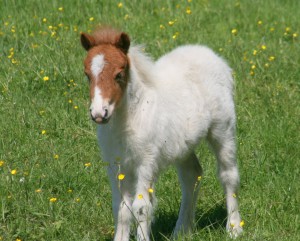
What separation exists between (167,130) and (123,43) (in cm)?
80

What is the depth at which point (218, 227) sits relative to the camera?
6793 millimetres

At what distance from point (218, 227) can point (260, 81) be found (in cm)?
317

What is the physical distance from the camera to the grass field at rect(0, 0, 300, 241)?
21.4 ft

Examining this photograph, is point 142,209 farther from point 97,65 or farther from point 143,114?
point 97,65

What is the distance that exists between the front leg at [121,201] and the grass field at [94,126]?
0.39 m

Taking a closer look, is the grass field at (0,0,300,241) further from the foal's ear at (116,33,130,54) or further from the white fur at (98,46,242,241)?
the foal's ear at (116,33,130,54)

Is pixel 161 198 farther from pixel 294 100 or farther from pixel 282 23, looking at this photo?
pixel 282 23

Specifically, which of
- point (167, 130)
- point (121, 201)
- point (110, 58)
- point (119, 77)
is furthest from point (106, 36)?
point (121, 201)

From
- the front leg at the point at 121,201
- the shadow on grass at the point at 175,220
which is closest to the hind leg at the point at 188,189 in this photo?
the shadow on grass at the point at 175,220

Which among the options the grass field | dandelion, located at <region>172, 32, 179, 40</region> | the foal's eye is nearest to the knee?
the grass field

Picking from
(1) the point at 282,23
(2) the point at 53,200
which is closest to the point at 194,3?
(1) the point at 282,23

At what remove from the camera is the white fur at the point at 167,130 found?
588cm

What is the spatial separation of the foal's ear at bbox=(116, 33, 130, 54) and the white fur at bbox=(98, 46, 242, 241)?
159 millimetres

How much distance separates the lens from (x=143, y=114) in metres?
5.93
